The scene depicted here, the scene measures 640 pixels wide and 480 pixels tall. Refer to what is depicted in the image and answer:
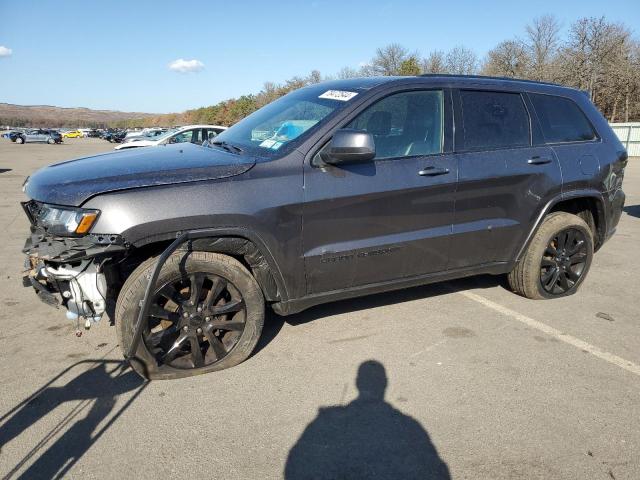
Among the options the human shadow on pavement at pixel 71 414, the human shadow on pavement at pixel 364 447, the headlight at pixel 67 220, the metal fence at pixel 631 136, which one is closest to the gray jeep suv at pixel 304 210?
the headlight at pixel 67 220

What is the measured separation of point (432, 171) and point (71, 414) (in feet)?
9.13

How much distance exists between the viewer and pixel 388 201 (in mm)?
3410

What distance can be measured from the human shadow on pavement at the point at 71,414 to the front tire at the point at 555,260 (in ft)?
10.7

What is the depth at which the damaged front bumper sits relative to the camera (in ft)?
9.07

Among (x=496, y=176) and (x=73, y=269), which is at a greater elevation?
(x=496, y=176)

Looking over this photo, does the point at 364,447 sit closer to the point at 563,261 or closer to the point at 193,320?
the point at 193,320

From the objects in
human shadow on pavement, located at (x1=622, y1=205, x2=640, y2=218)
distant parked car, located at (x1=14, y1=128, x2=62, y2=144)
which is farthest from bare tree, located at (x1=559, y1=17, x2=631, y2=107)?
distant parked car, located at (x1=14, y1=128, x2=62, y2=144)

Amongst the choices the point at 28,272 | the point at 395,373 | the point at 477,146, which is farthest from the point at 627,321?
the point at 28,272

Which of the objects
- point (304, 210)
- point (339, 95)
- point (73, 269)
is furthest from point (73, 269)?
point (339, 95)

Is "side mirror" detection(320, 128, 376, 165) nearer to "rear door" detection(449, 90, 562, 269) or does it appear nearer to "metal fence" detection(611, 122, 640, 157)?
"rear door" detection(449, 90, 562, 269)

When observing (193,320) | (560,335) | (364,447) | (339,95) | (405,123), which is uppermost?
(339,95)

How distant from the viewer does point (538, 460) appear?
243cm

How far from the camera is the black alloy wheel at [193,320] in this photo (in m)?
3.03

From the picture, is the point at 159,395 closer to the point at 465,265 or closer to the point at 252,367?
the point at 252,367
